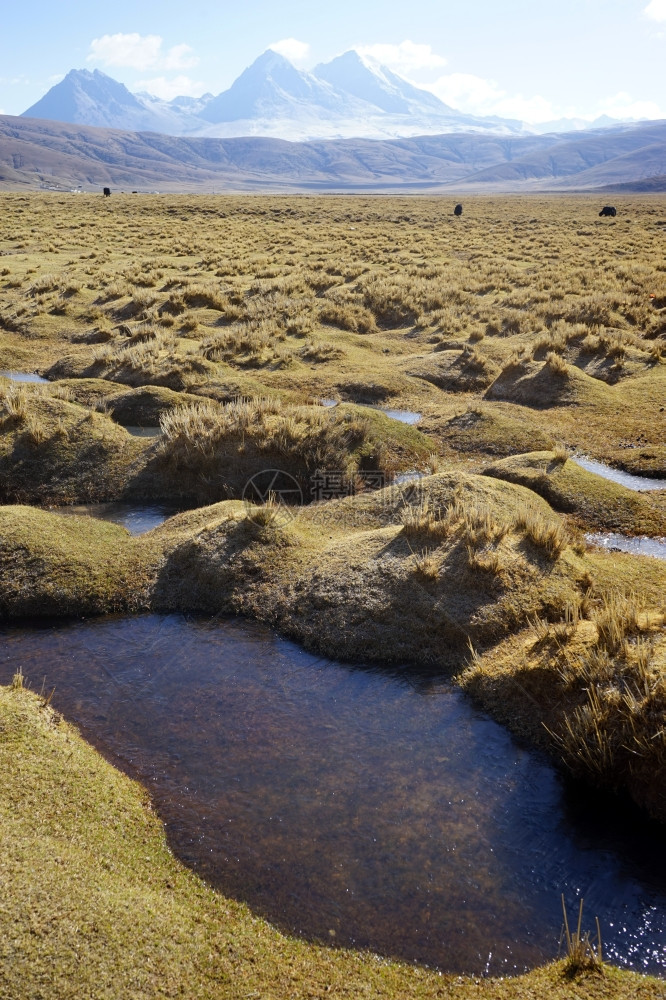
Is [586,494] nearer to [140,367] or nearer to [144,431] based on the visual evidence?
[144,431]

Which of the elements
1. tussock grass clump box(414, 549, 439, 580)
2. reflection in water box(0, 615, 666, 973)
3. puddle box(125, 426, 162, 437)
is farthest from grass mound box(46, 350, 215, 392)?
reflection in water box(0, 615, 666, 973)

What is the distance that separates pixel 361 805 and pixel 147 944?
222 centimetres

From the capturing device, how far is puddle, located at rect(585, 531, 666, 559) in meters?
11.3

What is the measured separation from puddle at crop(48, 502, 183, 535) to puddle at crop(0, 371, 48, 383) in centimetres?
996

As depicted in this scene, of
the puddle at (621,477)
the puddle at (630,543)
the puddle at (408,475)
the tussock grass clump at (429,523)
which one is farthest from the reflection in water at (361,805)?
the puddle at (621,477)

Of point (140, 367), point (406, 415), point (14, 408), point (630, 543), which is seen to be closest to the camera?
point (630, 543)

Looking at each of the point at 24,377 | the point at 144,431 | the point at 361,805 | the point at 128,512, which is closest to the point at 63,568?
the point at 128,512

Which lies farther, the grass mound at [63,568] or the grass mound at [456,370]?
the grass mound at [456,370]

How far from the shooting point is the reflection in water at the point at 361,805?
541 centimetres

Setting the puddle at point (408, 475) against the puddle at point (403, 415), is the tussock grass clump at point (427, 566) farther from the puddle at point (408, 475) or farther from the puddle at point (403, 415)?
the puddle at point (403, 415)

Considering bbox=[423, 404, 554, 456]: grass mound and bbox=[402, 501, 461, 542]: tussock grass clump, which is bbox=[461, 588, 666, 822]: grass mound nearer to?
bbox=[402, 501, 461, 542]: tussock grass clump

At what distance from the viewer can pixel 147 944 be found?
4.84m

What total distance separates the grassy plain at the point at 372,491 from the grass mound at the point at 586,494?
0.21 ft

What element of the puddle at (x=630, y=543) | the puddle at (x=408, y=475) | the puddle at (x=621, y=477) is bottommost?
the puddle at (x=630, y=543)
